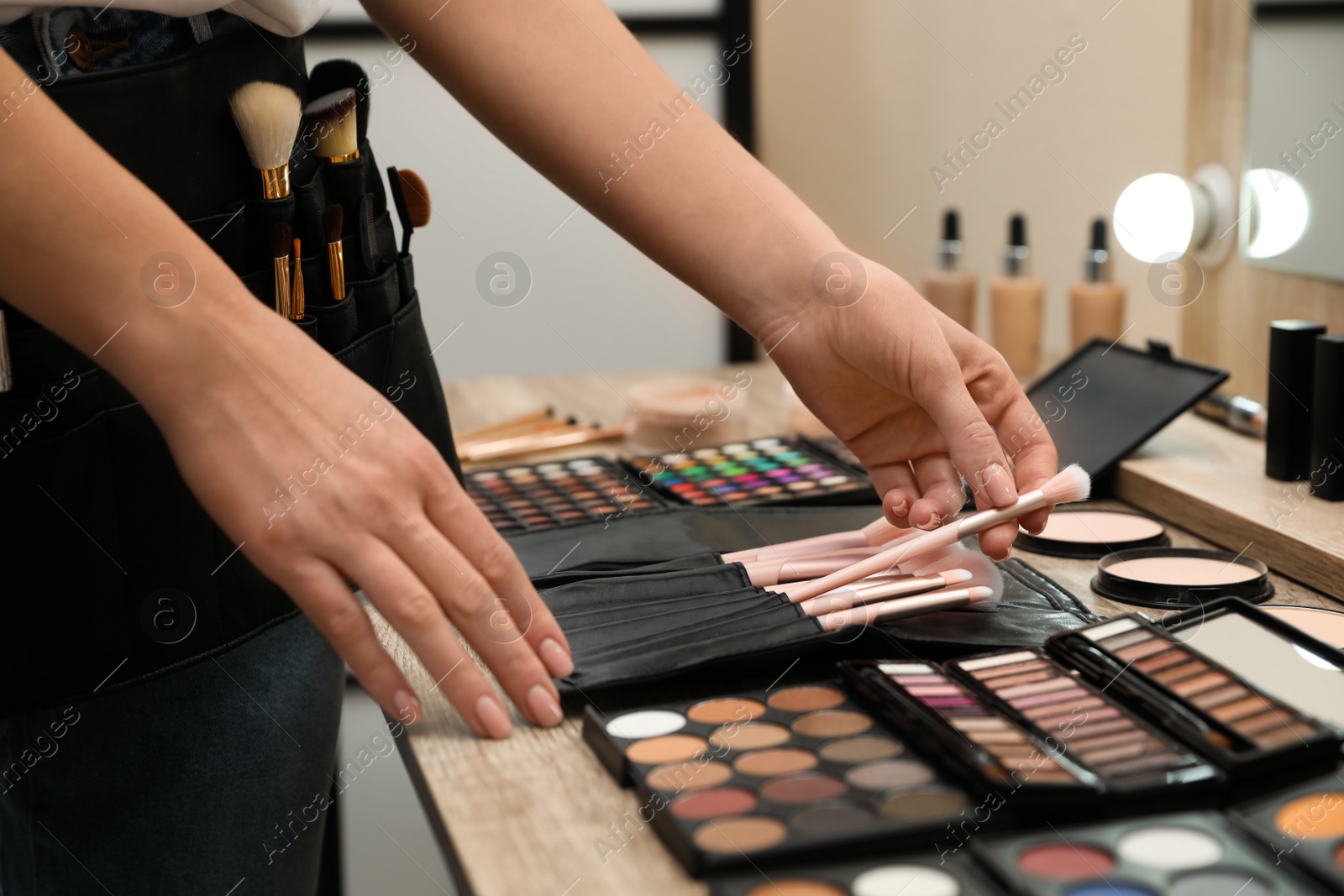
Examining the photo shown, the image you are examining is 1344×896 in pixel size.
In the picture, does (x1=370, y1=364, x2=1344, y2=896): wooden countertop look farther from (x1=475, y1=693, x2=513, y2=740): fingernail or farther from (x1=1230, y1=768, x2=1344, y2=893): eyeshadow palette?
(x1=1230, y1=768, x2=1344, y2=893): eyeshadow palette

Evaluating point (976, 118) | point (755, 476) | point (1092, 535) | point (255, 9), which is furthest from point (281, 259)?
point (976, 118)

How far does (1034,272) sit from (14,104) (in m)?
1.50

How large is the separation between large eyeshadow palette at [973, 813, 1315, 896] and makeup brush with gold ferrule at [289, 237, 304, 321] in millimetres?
492

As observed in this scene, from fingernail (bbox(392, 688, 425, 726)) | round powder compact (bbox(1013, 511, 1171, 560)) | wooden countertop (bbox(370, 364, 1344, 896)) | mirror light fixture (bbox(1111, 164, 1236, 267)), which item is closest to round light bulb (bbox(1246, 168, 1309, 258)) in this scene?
mirror light fixture (bbox(1111, 164, 1236, 267))

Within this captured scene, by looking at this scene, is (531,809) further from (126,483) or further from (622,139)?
(622,139)

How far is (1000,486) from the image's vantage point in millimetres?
726

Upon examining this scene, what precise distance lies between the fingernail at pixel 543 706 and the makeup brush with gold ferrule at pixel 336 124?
0.38 meters

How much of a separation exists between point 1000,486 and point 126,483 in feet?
1.60

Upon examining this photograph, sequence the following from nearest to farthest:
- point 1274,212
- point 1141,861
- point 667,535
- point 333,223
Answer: point 1141,861 < point 333,223 < point 667,535 < point 1274,212

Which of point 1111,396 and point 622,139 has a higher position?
point 622,139

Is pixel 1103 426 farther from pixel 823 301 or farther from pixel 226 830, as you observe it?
pixel 226 830

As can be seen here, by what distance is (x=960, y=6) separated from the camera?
184 centimetres

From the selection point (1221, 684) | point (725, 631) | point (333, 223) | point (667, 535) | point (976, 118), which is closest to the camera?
point (1221, 684)

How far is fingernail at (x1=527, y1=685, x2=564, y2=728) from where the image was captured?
604 millimetres
